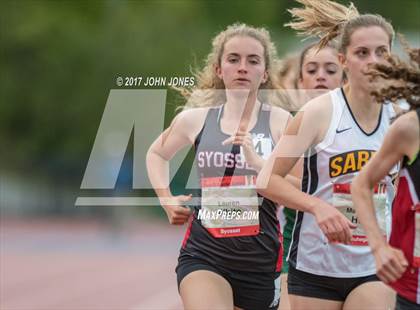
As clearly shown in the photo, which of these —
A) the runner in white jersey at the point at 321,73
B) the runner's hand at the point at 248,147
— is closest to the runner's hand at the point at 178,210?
the runner's hand at the point at 248,147

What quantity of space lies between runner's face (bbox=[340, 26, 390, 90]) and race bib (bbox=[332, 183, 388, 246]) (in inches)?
18.8

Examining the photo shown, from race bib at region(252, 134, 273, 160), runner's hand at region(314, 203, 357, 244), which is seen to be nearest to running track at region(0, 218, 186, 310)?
race bib at region(252, 134, 273, 160)

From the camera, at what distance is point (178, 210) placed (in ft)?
16.7

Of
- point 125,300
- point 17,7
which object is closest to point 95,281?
point 125,300

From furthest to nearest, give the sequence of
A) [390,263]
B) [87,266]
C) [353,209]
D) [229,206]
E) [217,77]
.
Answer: [87,266] < [217,77] < [229,206] < [353,209] < [390,263]

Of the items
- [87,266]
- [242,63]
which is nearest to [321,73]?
[242,63]

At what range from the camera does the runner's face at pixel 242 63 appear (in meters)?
5.46

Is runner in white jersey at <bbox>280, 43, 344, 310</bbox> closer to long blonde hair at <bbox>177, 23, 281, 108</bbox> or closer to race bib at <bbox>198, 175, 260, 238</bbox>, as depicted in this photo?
Answer: long blonde hair at <bbox>177, 23, 281, 108</bbox>

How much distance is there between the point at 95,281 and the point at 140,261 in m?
2.87

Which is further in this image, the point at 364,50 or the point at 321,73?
the point at 321,73

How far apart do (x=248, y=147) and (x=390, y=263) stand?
1493 mm

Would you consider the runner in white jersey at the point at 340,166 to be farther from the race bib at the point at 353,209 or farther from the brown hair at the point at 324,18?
the brown hair at the point at 324,18

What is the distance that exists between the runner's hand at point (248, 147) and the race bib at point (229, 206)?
0.59 feet

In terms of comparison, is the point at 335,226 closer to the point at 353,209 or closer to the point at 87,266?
the point at 353,209
